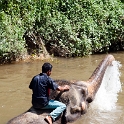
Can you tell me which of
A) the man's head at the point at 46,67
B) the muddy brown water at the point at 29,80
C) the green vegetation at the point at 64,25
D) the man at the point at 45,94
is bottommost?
the muddy brown water at the point at 29,80

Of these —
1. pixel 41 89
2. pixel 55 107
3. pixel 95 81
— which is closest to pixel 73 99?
pixel 55 107

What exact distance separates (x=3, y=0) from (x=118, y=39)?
21.2 ft

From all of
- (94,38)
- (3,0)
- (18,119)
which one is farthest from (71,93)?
(94,38)

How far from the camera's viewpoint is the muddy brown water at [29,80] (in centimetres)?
773

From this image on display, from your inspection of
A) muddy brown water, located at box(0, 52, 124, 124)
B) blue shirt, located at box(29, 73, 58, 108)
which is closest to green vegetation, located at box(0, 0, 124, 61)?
muddy brown water, located at box(0, 52, 124, 124)

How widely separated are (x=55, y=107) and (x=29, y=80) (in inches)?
191

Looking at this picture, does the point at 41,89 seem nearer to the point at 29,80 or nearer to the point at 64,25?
the point at 29,80

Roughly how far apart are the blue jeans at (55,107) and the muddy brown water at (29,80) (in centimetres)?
53

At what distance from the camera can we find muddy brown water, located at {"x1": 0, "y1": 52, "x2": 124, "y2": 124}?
773 cm

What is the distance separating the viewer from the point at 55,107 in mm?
6316

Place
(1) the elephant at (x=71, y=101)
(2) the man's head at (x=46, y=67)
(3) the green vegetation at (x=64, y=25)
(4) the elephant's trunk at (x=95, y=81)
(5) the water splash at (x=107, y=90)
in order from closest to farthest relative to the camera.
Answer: (1) the elephant at (x=71, y=101)
(2) the man's head at (x=46, y=67)
(4) the elephant's trunk at (x=95, y=81)
(5) the water splash at (x=107, y=90)
(3) the green vegetation at (x=64, y=25)

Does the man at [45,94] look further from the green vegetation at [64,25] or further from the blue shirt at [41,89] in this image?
the green vegetation at [64,25]

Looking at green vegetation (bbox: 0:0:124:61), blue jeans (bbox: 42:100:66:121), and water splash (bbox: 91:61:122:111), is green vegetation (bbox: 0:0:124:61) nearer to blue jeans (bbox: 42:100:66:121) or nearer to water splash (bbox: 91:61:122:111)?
water splash (bbox: 91:61:122:111)

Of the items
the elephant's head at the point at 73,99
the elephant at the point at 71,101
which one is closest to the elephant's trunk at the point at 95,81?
the elephant at the point at 71,101
